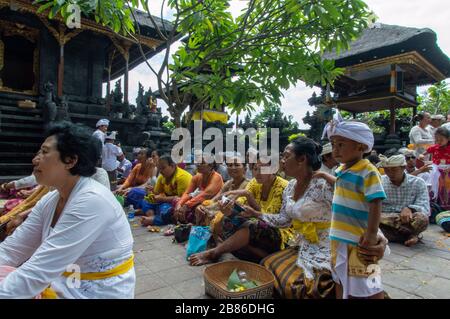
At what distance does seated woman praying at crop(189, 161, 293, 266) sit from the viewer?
3346mm

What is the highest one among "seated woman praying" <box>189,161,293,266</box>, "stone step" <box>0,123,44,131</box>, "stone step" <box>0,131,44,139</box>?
"stone step" <box>0,123,44,131</box>

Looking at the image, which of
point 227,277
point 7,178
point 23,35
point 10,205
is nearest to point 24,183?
point 10,205

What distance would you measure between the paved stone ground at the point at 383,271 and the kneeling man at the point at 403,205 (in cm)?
21

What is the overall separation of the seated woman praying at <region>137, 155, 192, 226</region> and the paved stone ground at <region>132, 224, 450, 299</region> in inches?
31.9

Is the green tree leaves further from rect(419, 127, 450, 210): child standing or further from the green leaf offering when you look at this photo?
rect(419, 127, 450, 210): child standing

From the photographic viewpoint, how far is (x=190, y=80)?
3395mm

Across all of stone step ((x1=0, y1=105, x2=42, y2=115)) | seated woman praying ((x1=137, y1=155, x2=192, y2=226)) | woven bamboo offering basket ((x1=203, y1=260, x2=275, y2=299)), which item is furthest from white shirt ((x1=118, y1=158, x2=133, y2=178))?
woven bamboo offering basket ((x1=203, y1=260, x2=275, y2=299))

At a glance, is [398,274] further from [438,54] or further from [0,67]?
[0,67]

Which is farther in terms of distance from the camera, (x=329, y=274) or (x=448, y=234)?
(x=448, y=234)

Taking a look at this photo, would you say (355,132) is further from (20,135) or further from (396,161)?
(20,135)

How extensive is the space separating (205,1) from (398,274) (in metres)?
3.80

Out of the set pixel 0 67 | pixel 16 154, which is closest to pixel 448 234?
pixel 16 154

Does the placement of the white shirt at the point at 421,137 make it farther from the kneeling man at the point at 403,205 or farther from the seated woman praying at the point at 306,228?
the seated woman praying at the point at 306,228

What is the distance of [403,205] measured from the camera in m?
4.57
